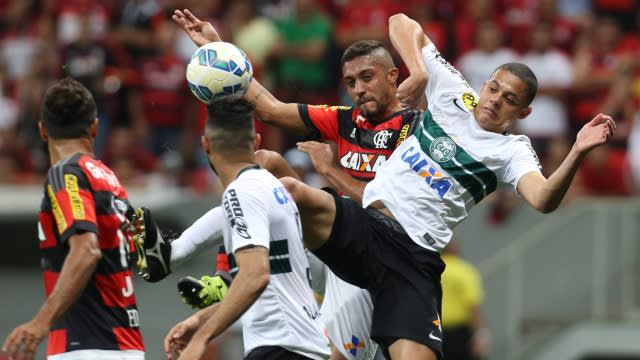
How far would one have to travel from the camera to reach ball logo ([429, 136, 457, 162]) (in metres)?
8.52

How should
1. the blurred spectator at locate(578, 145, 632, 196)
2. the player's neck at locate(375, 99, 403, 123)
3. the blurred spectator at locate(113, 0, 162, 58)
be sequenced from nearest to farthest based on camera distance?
the player's neck at locate(375, 99, 403, 123)
the blurred spectator at locate(578, 145, 632, 196)
the blurred spectator at locate(113, 0, 162, 58)

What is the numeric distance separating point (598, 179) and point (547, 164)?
813mm

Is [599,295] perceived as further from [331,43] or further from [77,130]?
[77,130]

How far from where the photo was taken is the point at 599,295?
15.3m

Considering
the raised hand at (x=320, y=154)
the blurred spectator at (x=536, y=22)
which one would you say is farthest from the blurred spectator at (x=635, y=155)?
the raised hand at (x=320, y=154)

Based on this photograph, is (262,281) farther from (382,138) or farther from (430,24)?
(430,24)

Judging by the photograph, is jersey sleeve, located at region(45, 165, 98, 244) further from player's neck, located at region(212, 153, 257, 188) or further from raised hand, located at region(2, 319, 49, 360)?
player's neck, located at region(212, 153, 257, 188)

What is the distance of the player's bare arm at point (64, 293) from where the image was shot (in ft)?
24.0

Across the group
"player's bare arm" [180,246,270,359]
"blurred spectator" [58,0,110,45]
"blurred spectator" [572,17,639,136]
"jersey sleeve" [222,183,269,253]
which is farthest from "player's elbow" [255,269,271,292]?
"blurred spectator" [58,0,110,45]

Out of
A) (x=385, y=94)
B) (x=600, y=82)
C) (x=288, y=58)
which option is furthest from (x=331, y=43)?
(x=385, y=94)

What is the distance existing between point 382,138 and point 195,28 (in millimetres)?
1442

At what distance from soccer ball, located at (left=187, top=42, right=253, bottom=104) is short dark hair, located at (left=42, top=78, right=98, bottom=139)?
66 centimetres

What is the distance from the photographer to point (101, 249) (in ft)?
25.7

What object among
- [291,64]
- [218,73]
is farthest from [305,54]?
[218,73]
